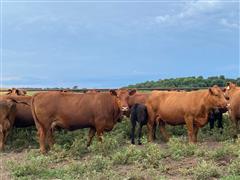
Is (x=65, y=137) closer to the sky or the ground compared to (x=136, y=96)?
closer to the ground

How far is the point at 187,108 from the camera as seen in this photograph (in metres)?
13.4

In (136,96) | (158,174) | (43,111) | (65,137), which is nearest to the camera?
(158,174)

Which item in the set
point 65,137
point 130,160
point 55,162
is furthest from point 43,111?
point 130,160

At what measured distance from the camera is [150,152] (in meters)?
10.4

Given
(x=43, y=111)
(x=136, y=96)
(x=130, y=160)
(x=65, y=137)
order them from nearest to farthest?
(x=130, y=160) < (x=43, y=111) < (x=65, y=137) < (x=136, y=96)

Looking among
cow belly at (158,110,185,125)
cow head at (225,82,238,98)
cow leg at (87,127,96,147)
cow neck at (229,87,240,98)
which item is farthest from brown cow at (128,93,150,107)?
cow leg at (87,127,96,147)

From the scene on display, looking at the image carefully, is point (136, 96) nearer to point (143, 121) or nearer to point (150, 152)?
point (143, 121)

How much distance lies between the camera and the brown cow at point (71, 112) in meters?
13.1

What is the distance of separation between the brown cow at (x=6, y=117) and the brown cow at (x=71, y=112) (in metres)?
1.14

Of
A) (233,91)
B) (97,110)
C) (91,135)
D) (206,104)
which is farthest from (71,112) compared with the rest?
(233,91)

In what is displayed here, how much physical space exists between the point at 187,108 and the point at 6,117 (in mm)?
4933

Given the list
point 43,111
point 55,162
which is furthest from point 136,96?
point 55,162

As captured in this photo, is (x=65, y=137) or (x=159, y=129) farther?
(x=159, y=129)

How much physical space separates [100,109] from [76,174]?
362 centimetres
